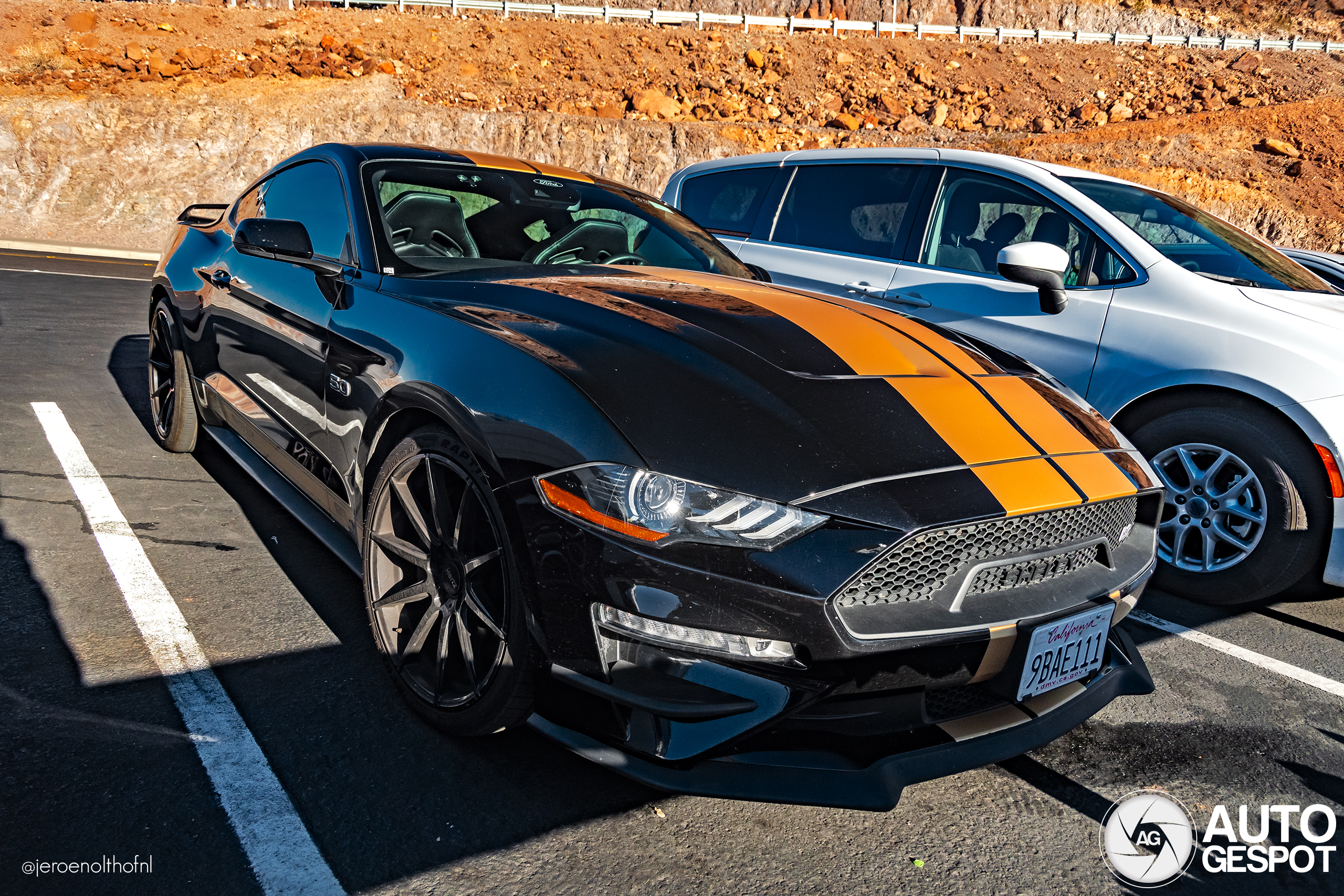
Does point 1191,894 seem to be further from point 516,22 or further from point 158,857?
point 516,22

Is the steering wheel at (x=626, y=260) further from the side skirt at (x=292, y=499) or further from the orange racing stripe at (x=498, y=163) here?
the side skirt at (x=292, y=499)

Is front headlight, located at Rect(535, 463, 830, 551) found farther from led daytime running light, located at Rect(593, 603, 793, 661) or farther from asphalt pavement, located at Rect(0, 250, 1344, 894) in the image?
asphalt pavement, located at Rect(0, 250, 1344, 894)

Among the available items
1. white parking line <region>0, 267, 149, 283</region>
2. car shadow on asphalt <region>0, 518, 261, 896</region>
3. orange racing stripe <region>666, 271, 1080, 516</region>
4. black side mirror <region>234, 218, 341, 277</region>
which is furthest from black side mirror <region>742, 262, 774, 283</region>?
white parking line <region>0, 267, 149, 283</region>

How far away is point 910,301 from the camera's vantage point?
4699 mm

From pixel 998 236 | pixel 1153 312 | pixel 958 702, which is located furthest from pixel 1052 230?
pixel 958 702

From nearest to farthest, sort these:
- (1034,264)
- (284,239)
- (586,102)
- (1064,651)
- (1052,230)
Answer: (1064,651), (284,239), (1034,264), (1052,230), (586,102)

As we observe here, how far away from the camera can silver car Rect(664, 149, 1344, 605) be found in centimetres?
357

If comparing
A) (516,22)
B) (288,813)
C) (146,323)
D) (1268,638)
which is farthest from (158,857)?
(516,22)

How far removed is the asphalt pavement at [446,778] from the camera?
198 centimetres

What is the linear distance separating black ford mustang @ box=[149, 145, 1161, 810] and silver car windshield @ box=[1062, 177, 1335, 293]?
198cm

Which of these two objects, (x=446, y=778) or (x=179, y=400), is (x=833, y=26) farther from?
(x=446, y=778)

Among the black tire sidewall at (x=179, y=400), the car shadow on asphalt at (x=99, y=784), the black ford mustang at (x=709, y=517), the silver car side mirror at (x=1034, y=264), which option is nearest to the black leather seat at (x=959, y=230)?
the silver car side mirror at (x=1034, y=264)

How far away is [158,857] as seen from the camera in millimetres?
1920

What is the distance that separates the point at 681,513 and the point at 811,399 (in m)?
0.52
